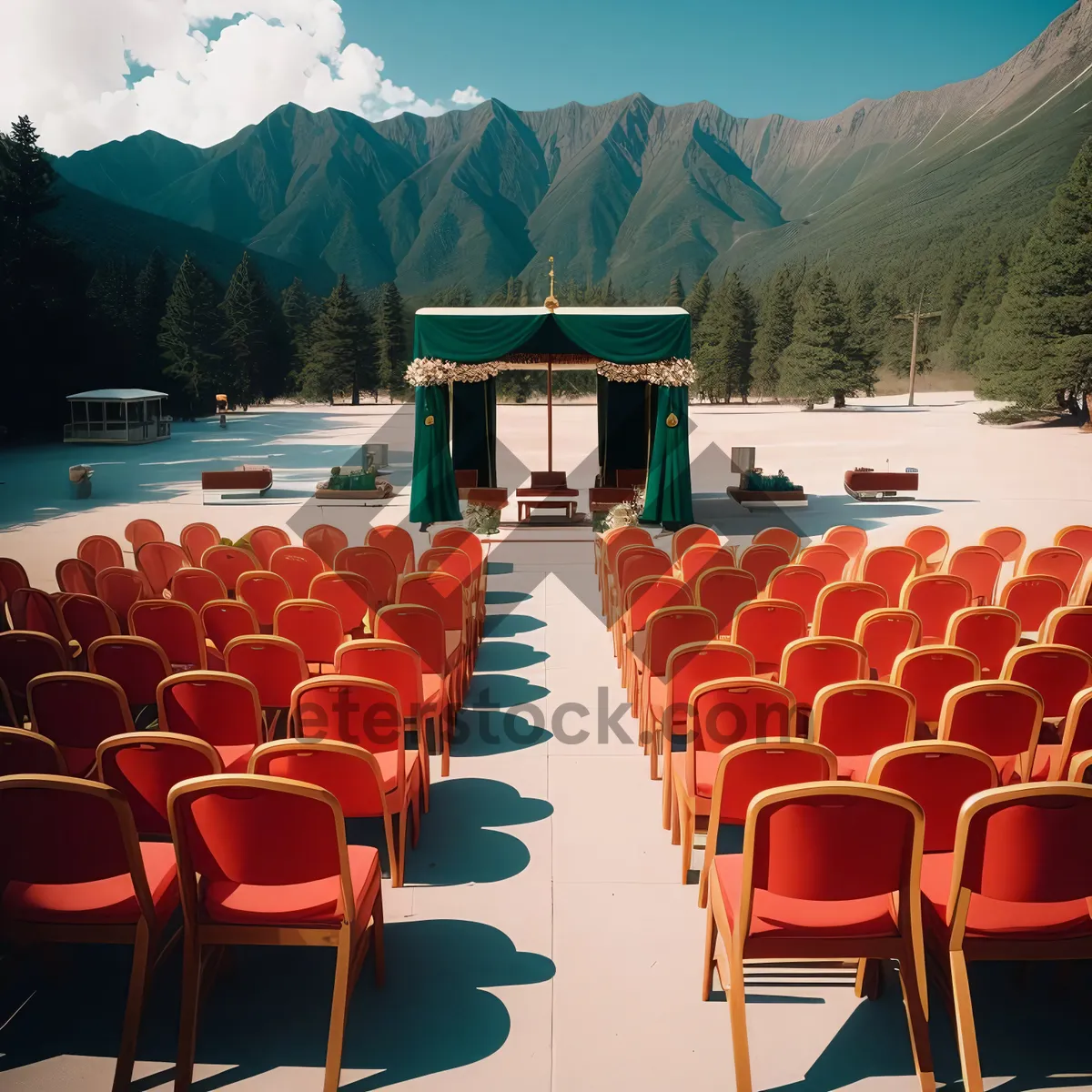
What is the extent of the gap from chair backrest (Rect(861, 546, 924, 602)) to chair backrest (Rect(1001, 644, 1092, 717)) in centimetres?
268

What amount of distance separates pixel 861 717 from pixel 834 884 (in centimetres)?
120

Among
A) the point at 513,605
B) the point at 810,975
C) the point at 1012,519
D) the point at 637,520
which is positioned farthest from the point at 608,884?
the point at 1012,519

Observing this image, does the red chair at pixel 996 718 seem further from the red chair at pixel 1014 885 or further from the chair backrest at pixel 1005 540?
the chair backrest at pixel 1005 540

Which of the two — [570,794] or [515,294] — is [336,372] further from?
[570,794]

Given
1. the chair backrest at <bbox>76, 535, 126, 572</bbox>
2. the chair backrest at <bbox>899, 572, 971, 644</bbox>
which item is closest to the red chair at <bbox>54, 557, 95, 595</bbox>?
the chair backrest at <bbox>76, 535, 126, 572</bbox>

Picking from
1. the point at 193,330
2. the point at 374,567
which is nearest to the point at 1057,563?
the point at 374,567

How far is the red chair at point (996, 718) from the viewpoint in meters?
3.58

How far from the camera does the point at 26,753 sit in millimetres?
3078

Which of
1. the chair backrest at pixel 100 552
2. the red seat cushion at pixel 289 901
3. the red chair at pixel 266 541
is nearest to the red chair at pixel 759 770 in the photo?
the red seat cushion at pixel 289 901

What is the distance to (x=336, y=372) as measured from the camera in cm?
6350

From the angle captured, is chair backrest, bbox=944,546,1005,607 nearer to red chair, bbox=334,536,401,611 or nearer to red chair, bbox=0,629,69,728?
red chair, bbox=334,536,401,611

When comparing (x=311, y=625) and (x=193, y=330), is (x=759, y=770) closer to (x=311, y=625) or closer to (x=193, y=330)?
Answer: (x=311, y=625)

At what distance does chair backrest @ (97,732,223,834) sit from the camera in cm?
300

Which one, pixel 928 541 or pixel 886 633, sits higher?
pixel 928 541
